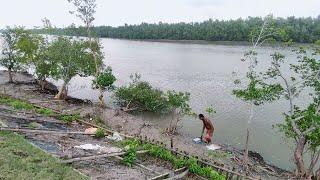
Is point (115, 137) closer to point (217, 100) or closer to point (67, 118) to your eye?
point (67, 118)

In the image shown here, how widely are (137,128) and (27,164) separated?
13102 mm

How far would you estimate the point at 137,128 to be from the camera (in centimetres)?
2489

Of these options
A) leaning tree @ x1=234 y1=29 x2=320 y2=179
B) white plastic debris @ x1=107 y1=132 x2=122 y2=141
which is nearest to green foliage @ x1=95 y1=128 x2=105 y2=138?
white plastic debris @ x1=107 y1=132 x2=122 y2=141

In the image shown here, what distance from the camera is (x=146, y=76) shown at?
5481 cm

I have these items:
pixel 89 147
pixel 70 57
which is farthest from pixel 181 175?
pixel 70 57

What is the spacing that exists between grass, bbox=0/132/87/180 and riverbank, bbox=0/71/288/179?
664cm

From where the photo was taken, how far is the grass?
37.2ft

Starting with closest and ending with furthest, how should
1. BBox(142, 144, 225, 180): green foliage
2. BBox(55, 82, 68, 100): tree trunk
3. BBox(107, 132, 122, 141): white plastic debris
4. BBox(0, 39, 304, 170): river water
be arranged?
1. BBox(142, 144, 225, 180): green foliage
2. BBox(107, 132, 122, 141): white plastic debris
3. BBox(0, 39, 304, 170): river water
4. BBox(55, 82, 68, 100): tree trunk

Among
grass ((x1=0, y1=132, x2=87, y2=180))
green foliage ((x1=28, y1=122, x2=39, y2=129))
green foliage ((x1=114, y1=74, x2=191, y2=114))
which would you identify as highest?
grass ((x1=0, y1=132, x2=87, y2=180))

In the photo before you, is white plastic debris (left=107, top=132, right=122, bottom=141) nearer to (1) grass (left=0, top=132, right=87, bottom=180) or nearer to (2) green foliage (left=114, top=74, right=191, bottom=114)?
(1) grass (left=0, top=132, right=87, bottom=180)

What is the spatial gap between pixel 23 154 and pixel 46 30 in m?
24.6

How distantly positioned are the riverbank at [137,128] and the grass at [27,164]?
6.64 meters

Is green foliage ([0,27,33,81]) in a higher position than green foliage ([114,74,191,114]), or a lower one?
higher

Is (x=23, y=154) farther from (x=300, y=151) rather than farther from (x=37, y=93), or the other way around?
(x=37, y=93)
